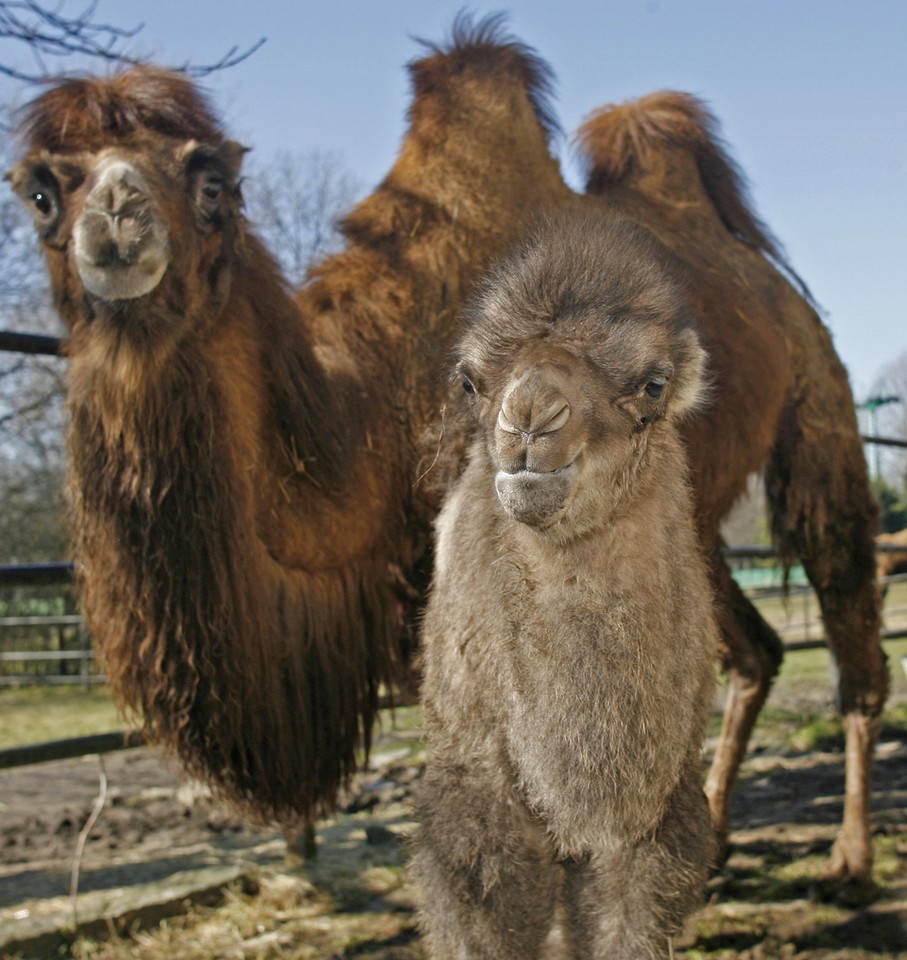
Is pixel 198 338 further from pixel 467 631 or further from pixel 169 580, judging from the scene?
pixel 467 631

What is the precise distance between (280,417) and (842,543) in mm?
2946

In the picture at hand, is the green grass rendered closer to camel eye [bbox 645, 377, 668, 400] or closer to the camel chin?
the camel chin

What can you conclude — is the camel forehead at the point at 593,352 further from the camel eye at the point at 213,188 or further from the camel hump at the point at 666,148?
the camel hump at the point at 666,148

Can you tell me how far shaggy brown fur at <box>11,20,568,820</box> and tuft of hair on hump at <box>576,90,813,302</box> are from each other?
1.45 m

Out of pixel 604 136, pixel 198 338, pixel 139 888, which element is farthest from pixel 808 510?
pixel 139 888

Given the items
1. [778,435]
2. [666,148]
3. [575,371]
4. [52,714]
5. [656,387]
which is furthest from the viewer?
[52,714]

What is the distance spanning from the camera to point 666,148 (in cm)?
483

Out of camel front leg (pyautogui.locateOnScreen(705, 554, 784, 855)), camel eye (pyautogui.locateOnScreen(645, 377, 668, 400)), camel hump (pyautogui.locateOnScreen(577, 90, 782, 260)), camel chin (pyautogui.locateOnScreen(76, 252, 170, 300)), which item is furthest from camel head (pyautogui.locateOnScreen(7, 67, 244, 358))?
camel front leg (pyautogui.locateOnScreen(705, 554, 784, 855))

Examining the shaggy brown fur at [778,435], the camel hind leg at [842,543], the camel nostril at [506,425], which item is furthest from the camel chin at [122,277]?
the camel hind leg at [842,543]

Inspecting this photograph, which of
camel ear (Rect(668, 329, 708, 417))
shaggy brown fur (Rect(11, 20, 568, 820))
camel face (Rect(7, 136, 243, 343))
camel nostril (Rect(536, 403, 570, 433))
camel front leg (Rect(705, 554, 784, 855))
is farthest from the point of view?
camel front leg (Rect(705, 554, 784, 855))

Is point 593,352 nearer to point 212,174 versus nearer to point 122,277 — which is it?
point 122,277

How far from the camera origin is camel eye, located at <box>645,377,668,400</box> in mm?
1977

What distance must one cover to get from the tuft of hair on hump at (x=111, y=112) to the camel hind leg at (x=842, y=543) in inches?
111

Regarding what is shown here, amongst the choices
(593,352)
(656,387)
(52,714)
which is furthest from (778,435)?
(52,714)
